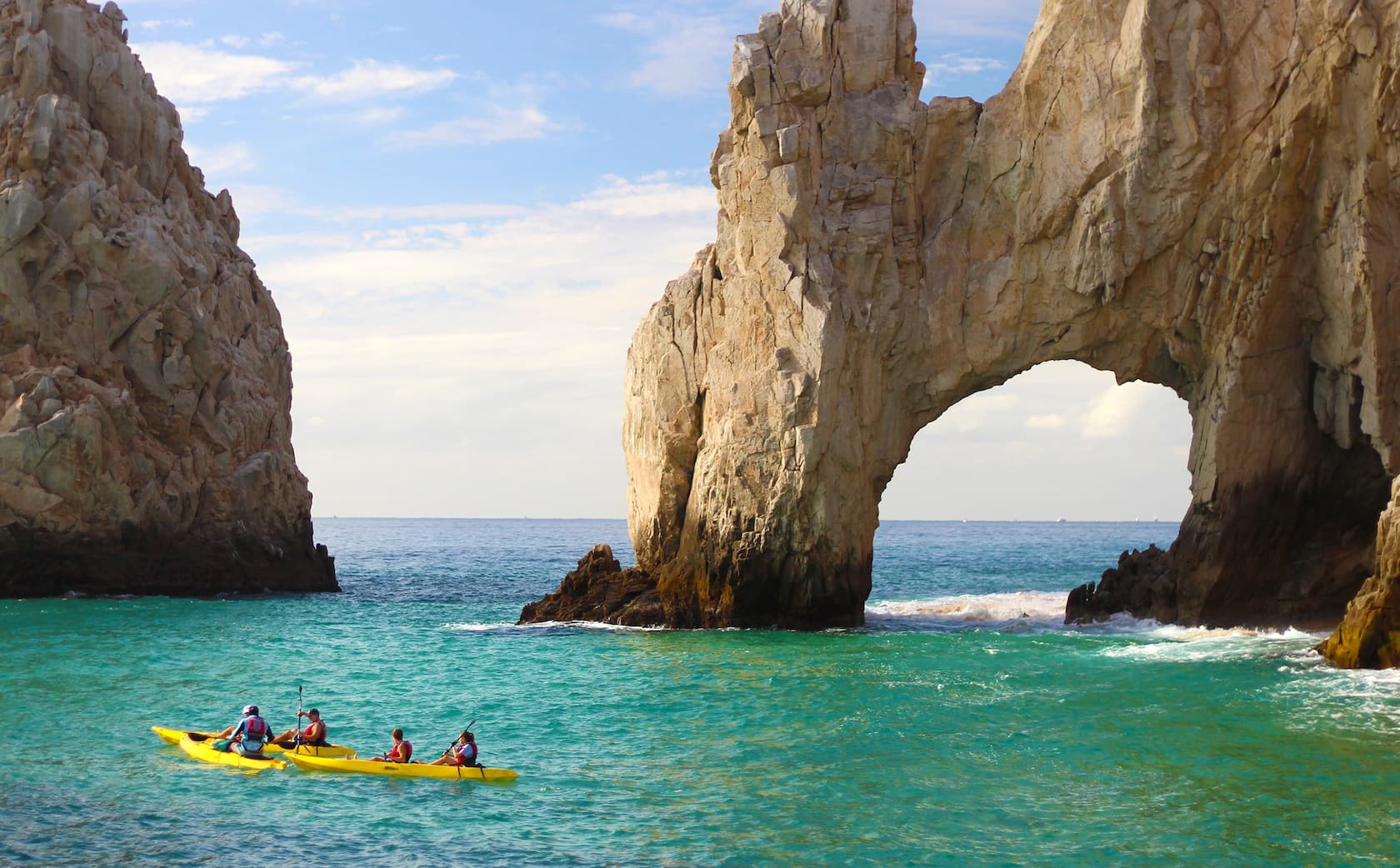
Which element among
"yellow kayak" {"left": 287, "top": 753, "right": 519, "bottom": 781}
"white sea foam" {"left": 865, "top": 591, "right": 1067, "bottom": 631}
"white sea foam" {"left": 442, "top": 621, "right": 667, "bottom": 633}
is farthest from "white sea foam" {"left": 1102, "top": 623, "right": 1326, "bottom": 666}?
"yellow kayak" {"left": 287, "top": 753, "right": 519, "bottom": 781}

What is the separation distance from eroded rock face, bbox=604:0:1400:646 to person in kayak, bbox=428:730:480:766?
49.5ft

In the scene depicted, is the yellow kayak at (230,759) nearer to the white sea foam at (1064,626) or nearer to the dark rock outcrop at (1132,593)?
the white sea foam at (1064,626)

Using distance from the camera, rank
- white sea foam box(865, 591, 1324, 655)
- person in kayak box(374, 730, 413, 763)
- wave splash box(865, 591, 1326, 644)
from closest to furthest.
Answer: person in kayak box(374, 730, 413, 763), white sea foam box(865, 591, 1324, 655), wave splash box(865, 591, 1326, 644)

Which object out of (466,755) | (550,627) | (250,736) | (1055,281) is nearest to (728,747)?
(466,755)

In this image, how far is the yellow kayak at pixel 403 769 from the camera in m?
19.1

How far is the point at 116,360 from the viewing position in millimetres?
46562

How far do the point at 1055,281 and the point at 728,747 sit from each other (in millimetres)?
17738

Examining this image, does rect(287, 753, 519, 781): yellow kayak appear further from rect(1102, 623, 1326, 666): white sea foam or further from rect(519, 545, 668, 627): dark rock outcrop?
rect(519, 545, 668, 627): dark rock outcrop

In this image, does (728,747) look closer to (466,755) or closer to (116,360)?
(466,755)

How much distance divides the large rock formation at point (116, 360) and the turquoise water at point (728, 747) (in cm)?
826

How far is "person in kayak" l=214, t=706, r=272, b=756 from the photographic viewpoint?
66.2 feet

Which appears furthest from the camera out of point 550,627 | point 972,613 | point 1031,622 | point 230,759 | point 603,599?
point 972,613

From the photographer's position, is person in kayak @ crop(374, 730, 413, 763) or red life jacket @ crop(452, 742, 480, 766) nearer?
red life jacket @ crop(452, 742, 480, 766)

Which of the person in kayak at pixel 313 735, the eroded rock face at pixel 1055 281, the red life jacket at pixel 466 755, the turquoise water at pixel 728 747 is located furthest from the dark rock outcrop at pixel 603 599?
the red life jacket at pixel 466 755
